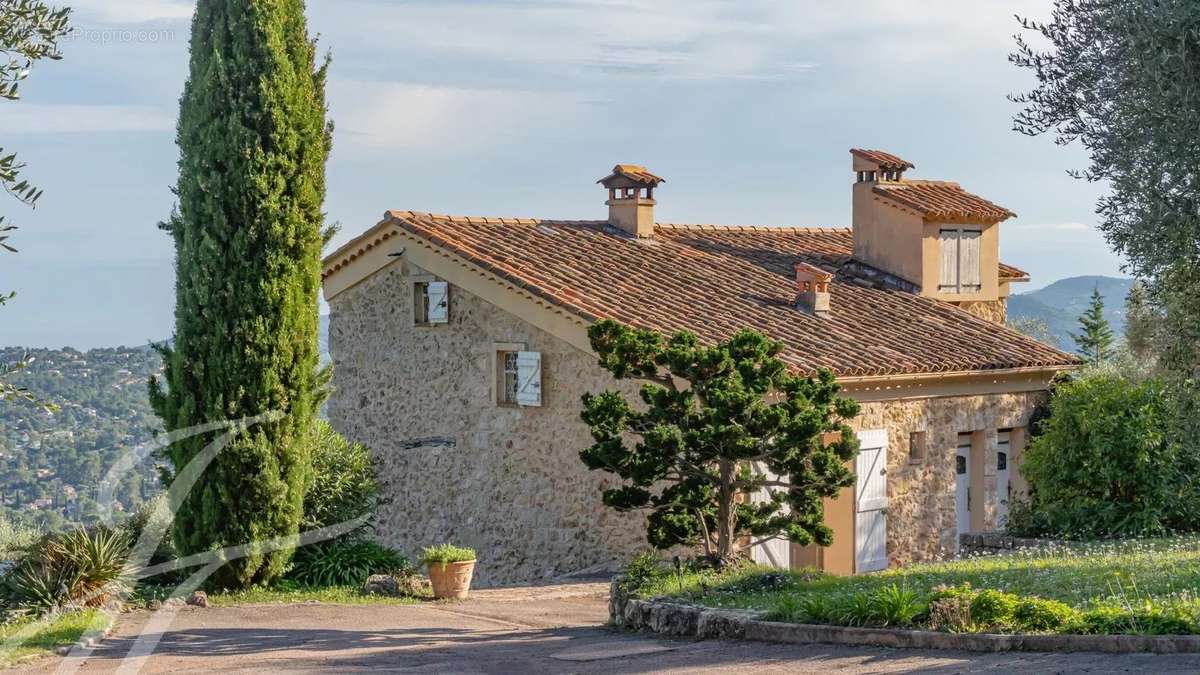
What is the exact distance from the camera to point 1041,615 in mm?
10227

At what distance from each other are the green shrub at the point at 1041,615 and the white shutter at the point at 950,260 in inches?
584

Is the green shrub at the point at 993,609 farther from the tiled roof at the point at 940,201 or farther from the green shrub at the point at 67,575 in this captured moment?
the tiled roof at the point at 940,201

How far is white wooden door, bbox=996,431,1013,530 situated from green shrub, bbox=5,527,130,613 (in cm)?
1365

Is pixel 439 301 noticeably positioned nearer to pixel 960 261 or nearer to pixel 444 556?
pixel 444 556

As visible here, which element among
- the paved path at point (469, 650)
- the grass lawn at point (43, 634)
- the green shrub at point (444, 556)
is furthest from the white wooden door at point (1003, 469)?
the grass lawn at point (43, 634)

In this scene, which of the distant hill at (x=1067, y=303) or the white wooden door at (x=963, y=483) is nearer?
the white wooden door at (x=963, y=483)

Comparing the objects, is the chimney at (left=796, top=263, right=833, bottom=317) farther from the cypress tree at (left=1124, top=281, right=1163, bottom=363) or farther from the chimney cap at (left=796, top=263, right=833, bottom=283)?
the cypress tree at (left=1124, top=281, right=1163, bottom=363)

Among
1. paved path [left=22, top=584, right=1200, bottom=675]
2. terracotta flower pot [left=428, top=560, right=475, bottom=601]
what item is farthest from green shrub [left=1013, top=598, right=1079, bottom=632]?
terracotta flower pot [left=428, top=560, right=475, bottom=601]

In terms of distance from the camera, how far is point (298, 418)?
16250 mm

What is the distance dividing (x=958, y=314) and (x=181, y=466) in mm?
13574

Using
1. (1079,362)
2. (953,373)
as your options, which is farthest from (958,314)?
(953,373)

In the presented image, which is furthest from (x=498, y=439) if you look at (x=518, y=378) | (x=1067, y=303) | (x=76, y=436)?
(x=1067, y=303)

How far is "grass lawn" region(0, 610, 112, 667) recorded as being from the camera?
11.8 meters

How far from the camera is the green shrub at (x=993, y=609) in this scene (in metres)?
10.4
